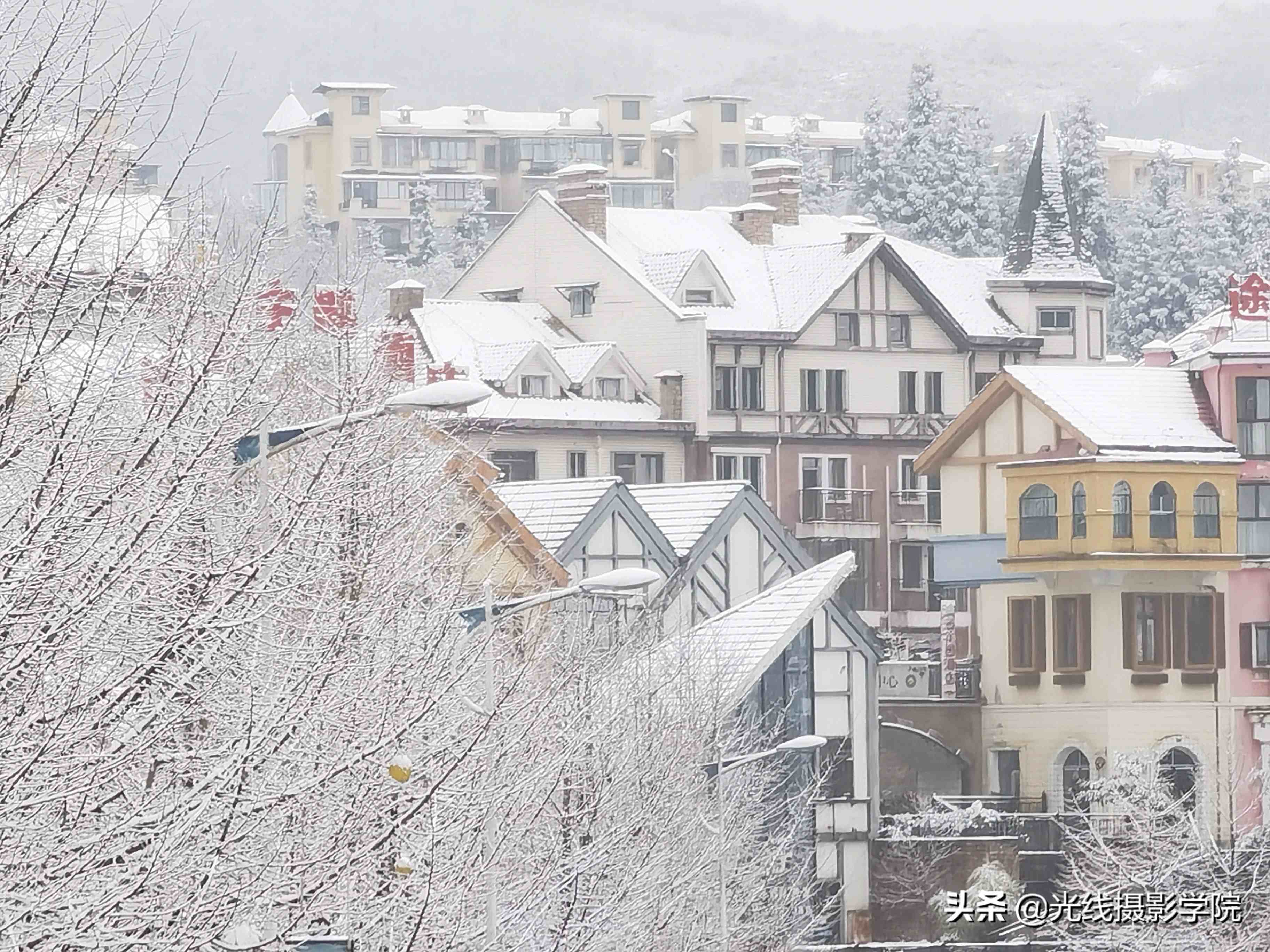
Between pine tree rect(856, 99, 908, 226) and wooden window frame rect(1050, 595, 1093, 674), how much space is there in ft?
188

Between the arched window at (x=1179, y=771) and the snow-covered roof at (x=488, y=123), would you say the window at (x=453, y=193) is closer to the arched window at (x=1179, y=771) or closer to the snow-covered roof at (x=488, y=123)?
the snow-covered roof at (x=488, y=123)

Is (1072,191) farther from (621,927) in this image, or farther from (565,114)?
(621,927)

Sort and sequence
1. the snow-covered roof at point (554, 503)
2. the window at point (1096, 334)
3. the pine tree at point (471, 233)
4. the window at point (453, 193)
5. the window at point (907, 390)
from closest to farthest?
the snow-covered roof at point (554, 503) < the window at point (907, 390) < the window at point (1096, 334) < the pine tree at point (471, 233) < the window at point (453, 193)

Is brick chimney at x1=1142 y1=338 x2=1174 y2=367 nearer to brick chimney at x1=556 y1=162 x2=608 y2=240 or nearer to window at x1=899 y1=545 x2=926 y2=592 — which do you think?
window at x1=899 y1=545 x2=926 y2=592

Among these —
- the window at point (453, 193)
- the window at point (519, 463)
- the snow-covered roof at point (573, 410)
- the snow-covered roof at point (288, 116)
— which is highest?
the snow-covered roof at point (288, 116)

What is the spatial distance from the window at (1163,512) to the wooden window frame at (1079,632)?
1.89 m

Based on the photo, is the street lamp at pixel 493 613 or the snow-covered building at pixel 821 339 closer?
the street lamp at pixel 493 613

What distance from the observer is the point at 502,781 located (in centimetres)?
2425

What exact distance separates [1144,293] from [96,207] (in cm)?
10188

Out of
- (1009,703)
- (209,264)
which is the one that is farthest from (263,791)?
(1009,703)

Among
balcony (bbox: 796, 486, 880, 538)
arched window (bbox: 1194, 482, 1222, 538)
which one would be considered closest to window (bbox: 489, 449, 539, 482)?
balcony (bbox: 796, 486, 880, 538)

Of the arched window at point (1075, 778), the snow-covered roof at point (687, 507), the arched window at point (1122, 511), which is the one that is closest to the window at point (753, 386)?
the arched window at point (1122, 511)

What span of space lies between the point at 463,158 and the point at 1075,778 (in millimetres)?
113582

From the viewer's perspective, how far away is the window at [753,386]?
77188 mm
